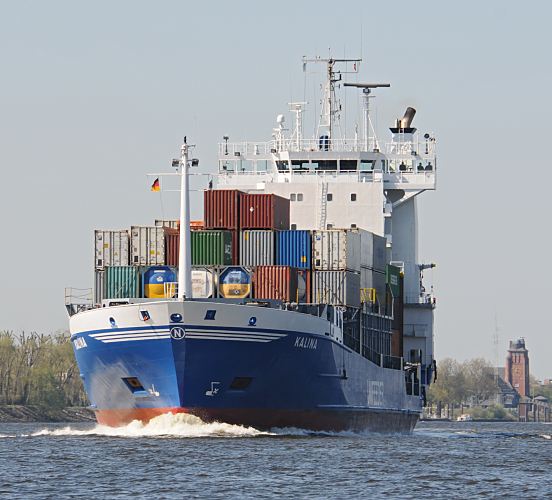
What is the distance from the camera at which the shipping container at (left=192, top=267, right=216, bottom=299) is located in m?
60.6

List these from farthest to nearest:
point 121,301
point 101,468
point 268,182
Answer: point 268,182 < point 121,301 < point 101,468

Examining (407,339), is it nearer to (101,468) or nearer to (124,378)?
(124,378)

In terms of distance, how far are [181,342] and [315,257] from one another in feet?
31.5

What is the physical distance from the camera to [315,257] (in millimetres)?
63406

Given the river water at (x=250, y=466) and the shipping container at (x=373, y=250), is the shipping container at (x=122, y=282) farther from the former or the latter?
the shipping container at (x=373, y=250)

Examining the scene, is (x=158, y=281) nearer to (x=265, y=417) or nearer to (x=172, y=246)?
(x=172, y=246)

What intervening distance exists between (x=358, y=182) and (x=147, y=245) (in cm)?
1674

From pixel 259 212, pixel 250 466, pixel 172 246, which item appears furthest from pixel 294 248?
pixel 250 466

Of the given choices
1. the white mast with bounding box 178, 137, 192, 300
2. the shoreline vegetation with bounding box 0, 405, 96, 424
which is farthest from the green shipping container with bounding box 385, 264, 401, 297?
the shoreline vegetation with bounding box 0, 405, 96, 424

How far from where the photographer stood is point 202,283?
199 ft

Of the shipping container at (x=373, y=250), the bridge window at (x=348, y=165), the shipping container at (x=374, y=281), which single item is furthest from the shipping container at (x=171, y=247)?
the bridge window at (x=348, y=165)

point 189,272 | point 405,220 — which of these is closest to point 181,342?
point 189,272

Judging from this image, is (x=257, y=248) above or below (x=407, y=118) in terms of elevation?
below

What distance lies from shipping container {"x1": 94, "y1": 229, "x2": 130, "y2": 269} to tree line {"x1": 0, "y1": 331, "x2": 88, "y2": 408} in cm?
7302
